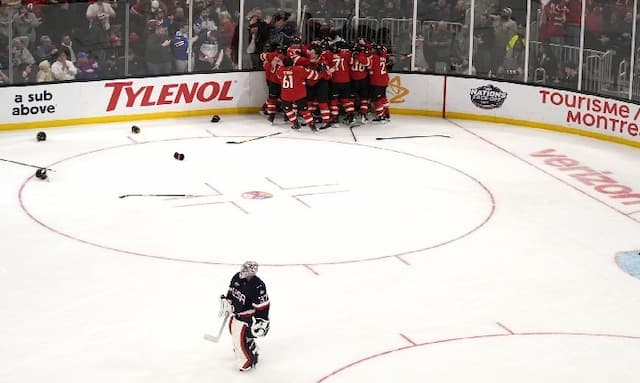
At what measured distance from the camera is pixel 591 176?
15.6 metres

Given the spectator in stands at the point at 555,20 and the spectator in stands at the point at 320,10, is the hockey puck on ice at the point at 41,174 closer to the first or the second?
the spectator in stands at the point at 320,10

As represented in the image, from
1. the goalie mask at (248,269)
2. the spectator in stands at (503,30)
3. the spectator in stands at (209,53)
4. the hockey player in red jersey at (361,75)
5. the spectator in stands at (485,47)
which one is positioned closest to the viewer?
the goalie mask at (248,269)

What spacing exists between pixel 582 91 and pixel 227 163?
508 centimetres

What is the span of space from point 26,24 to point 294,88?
3643mm

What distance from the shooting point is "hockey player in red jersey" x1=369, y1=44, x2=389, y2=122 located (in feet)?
58.8

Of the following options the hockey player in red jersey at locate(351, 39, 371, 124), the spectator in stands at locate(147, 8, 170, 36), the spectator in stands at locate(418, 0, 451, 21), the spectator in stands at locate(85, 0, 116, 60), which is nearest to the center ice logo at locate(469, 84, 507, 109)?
the spectator in stands at locate(418, 0, 451, 21)

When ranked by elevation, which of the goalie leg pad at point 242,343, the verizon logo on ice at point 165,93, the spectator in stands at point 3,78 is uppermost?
the spectator in stands at point 3,78

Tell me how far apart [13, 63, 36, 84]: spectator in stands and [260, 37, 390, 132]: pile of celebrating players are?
3.25 meters

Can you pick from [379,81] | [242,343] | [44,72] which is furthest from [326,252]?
[44,72]

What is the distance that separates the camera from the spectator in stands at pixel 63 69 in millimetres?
17094

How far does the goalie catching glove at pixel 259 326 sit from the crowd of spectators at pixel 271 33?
8.54 meters

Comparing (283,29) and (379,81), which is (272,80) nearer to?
(283,29)

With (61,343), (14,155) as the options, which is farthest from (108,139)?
(61,343)

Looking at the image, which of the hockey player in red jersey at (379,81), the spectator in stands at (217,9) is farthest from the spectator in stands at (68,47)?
the hockey player in red jersey at (379,81)
